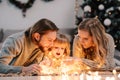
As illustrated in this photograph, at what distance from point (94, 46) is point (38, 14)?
469 centimetres

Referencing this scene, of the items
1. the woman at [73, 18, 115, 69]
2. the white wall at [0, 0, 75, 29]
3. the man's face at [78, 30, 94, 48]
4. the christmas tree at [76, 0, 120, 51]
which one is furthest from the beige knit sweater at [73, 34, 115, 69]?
the white wall at [0, 0, 75, 29]

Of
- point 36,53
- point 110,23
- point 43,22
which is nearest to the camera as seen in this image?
point 43,22

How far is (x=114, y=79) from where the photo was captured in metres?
2.68

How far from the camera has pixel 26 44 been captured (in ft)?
10.6

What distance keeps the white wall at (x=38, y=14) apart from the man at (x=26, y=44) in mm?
4837

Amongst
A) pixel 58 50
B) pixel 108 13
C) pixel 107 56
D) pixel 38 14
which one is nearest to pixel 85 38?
pixel 107 56

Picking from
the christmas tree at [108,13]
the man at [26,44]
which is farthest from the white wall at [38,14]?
the man at [26,44]

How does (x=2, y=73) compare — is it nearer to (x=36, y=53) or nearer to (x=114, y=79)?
(x=36, y=53)

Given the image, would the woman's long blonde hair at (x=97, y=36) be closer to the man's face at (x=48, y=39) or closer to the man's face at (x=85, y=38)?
the man's face at (x=85, y=38)

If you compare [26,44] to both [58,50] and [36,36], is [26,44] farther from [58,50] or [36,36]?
[58,50]

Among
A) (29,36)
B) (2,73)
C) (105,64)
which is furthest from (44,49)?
(105,64)

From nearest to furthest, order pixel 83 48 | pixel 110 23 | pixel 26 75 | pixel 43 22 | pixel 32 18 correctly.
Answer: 1. pixel 26 75
2. pixel 43 22
3. pixel 83 48
4. pixel 110 23
5. pixel 32 18

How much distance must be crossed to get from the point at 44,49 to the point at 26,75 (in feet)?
1.20

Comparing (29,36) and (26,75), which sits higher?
(29,36)
